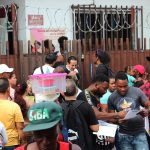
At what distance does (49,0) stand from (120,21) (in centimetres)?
264

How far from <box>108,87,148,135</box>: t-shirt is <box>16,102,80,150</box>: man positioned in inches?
142

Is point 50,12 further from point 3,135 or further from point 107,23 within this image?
point 3,135

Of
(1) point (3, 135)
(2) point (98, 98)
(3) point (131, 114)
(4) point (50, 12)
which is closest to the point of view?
(1) point (3, 135)

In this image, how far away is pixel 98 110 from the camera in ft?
20.4

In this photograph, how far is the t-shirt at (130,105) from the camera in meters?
6.59

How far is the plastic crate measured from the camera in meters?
5.10

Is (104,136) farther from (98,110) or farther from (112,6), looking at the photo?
(112,6)

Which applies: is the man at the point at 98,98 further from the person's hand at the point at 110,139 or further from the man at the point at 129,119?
the man at the point at 129,119

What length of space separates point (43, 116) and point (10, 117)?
278 centimetres

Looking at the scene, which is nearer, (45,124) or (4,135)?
(45,124)

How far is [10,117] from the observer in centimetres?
573

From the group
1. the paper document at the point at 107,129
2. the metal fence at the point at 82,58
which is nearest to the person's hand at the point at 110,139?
the paper document at the point at 107,129

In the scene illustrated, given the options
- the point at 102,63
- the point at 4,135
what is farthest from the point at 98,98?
the point at 102,63

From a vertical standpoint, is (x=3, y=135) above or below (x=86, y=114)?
below
